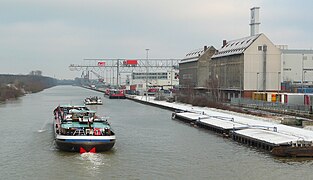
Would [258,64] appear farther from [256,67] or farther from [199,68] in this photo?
[199,68]

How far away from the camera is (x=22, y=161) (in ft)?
66.1

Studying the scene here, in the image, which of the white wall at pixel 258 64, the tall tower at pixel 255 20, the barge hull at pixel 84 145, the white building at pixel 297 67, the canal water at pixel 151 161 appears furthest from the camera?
the white building at pixel 297 67

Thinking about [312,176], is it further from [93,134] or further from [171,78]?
[171,78]

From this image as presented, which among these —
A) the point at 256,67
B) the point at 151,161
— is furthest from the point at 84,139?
the point at 256,67

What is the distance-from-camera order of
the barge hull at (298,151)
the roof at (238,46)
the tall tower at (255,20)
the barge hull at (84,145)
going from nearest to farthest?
1. the barge hull at (298,151)
2. the barge hull at (84,145)
3. the roof at (238,46)
4. the tall tower at (255,20)

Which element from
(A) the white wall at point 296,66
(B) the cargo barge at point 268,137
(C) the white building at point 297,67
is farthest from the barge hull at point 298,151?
(A) the white wall at point 296,66

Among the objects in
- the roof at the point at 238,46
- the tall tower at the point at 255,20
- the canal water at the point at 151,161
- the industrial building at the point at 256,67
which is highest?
the tall tower at the point at 255,20

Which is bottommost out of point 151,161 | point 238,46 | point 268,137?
point 151,161

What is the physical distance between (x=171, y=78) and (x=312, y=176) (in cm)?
11015

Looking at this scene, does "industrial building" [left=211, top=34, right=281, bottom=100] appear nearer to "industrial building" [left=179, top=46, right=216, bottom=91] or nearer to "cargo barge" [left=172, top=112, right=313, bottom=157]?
"industrial building" [left=179, top=46, right=216, bottom=91]

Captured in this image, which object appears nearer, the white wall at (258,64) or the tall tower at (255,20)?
the white wall at (258,64)

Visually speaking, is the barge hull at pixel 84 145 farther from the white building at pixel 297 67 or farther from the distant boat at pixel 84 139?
the white building at pixel 297 67

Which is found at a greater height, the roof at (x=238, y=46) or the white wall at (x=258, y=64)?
the roof at (x=238, y=46)

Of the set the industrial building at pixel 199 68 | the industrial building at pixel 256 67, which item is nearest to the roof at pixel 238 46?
the industrial building at pixel 256 67
